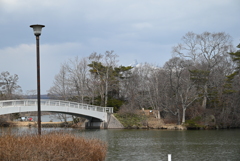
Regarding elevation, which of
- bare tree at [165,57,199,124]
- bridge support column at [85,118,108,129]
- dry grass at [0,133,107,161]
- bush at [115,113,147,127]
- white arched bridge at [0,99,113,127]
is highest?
bare tree at [165,57,199,124]

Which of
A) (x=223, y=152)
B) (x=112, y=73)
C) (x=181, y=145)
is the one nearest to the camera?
(x=223, y=152)

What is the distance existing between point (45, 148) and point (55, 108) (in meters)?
25.5

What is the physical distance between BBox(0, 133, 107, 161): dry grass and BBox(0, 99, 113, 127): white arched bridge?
67.2 feet

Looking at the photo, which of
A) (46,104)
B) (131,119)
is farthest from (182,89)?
(46,104)

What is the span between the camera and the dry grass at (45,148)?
9805mm

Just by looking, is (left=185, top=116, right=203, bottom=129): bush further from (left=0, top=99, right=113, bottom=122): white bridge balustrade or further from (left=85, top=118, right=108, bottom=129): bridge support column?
(left=85, top=118, right=108, bottom=129): bridge support column

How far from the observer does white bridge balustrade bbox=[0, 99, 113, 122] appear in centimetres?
3113

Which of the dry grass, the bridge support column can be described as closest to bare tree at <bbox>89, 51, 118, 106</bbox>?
the bridge support column

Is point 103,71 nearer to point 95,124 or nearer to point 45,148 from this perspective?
point 95,124

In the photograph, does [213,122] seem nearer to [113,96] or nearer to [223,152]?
[113,96]

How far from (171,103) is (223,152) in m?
20.8

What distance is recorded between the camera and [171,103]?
1558 inches

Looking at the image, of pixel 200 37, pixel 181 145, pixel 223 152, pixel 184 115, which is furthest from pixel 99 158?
pixel 200 37

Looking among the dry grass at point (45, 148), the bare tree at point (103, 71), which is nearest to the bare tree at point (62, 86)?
the bare tree at point (103, 71)
